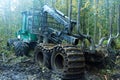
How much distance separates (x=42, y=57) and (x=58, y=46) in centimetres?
197

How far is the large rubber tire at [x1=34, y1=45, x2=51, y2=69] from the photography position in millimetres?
9586

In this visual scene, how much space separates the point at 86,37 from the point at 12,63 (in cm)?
364

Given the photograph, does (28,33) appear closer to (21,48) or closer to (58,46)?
(21,48)

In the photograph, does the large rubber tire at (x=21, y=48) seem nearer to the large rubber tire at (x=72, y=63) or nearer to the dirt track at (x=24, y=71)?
the dirt track at (x=24, y=71)

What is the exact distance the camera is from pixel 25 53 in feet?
39.4

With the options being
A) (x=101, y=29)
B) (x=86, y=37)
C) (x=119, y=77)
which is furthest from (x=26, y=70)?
(x=101, y=29)

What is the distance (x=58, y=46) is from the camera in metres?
8.73

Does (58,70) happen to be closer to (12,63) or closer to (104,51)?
(104,51)

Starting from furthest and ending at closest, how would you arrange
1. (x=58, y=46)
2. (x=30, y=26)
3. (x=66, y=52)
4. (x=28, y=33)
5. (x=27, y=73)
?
(x=28, y=33), (x=30, y=26), (x=27, y=73), (x=58, y=46), (x=66, y=52)

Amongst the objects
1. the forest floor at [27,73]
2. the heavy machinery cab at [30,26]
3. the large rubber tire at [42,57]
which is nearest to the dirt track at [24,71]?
the forest floor at [27,73]

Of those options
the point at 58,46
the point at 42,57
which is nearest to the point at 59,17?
the point at 42,57

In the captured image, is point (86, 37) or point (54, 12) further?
point (54, 12)

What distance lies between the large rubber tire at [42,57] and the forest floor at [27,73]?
0.24 metres

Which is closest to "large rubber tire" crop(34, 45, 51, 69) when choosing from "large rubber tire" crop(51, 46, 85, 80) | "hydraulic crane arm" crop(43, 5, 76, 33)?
"large rubber tire" crop(51, 46, 85, 80)
